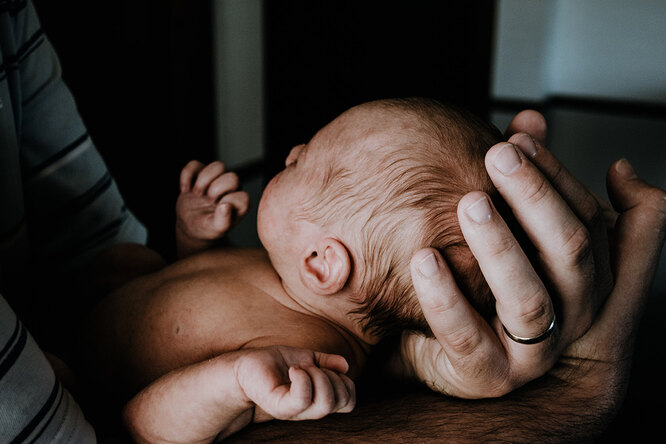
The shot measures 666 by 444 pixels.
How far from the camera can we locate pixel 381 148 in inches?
34.1

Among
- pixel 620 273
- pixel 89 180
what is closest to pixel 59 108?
pixel 89 180

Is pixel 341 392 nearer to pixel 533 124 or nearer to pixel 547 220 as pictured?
pixel 547 220

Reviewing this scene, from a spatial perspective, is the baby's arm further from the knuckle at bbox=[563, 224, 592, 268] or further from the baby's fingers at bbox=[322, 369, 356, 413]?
the knuckle at bbox=[563, 224, 592, 268]

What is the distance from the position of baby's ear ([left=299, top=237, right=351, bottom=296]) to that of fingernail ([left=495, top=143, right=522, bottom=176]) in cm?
26

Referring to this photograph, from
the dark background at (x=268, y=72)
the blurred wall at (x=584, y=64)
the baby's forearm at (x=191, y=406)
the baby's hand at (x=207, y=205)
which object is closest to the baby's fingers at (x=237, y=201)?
the baby's hand at (x=207, y=205)

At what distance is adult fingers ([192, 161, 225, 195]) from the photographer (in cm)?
109

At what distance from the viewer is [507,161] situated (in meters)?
0.66

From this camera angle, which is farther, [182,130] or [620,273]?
[182,130]

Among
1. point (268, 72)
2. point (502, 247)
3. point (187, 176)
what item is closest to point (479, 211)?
point (502, 247)

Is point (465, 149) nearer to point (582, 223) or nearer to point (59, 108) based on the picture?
point (582, 223)

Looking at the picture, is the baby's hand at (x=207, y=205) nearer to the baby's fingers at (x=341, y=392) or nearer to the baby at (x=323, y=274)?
the baby at (x=323, y=274)

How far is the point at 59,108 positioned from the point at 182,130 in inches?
77.2

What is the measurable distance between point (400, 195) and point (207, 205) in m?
0.38

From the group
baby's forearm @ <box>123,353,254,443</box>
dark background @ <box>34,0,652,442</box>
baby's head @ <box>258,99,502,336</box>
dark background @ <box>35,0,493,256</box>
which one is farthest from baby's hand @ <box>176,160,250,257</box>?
dark background @ <box>35,0,493,256</box>
